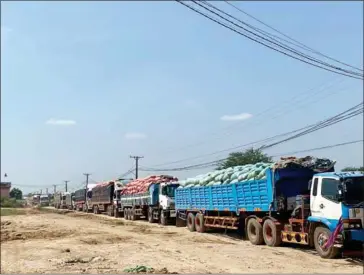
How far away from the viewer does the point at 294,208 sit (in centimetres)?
1535

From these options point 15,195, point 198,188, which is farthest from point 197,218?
point 15,195

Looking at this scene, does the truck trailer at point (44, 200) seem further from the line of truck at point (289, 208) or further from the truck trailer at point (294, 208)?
the truck trailer at point (294, 208)

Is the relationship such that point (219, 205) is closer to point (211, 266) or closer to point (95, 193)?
point (211, 266)

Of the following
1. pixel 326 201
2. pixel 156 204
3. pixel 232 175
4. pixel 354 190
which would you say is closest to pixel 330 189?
pixel 326 201

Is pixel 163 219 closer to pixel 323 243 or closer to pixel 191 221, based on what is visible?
pixel 191 221

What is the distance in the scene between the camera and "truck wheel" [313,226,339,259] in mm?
12684

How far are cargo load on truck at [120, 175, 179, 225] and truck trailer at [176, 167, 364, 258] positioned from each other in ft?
25.8

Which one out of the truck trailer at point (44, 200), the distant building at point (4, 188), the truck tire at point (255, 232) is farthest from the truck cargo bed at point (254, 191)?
the distant building at point (4, 188)

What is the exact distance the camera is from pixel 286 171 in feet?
51.0

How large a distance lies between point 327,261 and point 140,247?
6197 millimetres

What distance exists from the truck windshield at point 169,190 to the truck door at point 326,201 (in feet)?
56.3

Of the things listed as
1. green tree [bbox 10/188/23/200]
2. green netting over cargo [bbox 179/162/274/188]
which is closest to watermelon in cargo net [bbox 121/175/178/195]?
green netting over cargo [bbox 179/162/274/188]

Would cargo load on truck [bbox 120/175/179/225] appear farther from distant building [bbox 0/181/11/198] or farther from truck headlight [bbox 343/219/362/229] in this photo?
distant building [bbox 0/181/11/198]

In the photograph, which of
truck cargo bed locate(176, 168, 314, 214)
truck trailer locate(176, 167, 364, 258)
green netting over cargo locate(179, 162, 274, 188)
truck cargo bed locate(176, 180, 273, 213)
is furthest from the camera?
green netting over cargo locate(179, 162, 274, 188)
